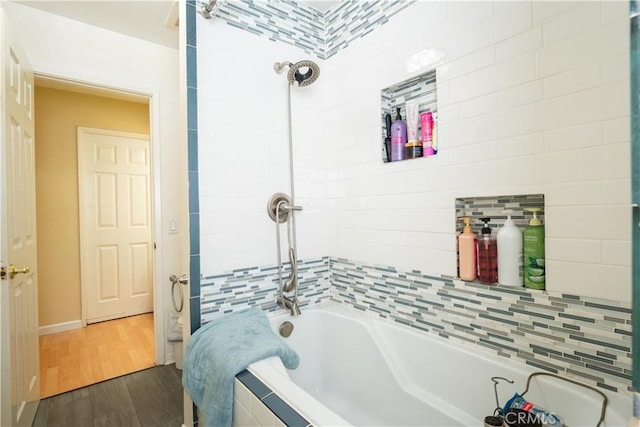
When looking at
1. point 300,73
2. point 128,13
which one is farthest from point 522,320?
point 128,13

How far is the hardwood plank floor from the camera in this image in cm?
180

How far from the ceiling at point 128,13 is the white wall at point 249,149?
0.58 metres

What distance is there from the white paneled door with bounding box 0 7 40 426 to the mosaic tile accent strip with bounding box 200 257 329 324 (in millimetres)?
797

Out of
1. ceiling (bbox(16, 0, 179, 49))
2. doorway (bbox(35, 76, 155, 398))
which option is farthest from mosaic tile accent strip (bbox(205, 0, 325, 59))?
doorway (bbox(35, 76, 155, 398))

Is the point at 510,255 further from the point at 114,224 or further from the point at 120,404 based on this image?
the point at 114,224

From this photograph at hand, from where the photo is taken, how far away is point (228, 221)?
1.66 meters

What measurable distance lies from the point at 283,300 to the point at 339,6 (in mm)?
1782

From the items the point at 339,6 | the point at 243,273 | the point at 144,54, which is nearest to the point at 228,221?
the point at 243,273

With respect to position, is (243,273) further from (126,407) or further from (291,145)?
(126,407)

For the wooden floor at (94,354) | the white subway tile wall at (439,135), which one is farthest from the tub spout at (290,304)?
the wooden floor at (94,354)

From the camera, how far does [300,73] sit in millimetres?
1775

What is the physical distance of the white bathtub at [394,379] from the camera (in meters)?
1.03

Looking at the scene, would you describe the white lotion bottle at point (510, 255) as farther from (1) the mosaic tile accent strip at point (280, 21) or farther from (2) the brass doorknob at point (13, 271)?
(2) the brass doorknob at point (13, 271)

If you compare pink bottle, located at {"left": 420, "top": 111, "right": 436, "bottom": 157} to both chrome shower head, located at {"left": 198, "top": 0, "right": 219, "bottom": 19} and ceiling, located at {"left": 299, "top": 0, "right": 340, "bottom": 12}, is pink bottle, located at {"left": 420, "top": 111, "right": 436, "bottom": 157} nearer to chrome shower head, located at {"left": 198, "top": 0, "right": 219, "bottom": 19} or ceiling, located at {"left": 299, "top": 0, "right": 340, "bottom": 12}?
ceiling, located at {"left": 299, "top": 0, "right": 340, "bottom": 12}
